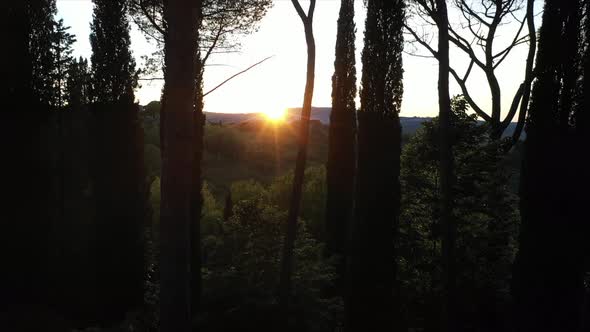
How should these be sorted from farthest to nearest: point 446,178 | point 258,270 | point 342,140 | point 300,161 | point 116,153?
point 342,140, point 116,153, point 258,270, point 300,161, point 446,178

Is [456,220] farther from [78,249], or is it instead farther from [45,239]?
[78,249]

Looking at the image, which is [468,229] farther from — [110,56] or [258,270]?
[110,56]

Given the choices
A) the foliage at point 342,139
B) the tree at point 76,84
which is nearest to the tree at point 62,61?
the tree at point 76,84

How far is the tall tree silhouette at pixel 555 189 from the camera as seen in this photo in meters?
12.4

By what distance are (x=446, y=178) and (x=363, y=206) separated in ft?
18.0

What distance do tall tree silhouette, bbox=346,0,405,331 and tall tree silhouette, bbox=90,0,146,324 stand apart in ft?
28.5

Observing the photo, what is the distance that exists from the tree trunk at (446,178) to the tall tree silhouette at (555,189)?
2.32m

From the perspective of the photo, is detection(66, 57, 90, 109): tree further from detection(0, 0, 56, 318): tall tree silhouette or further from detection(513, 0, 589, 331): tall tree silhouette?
detection(513, 0, 589, 331): tall tree silhouette

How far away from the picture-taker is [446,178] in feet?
38.2

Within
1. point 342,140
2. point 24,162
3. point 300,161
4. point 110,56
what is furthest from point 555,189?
point 24,162

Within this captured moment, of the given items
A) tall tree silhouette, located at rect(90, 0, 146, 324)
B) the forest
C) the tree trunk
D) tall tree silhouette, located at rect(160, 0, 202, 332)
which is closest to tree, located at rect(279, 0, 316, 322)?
the forest

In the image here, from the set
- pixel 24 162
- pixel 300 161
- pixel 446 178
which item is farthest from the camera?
pixel 24 162

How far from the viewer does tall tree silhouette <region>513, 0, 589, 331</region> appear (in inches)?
488

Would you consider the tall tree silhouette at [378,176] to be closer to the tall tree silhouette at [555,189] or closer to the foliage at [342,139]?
the tall tree silhouette at [555,189]
